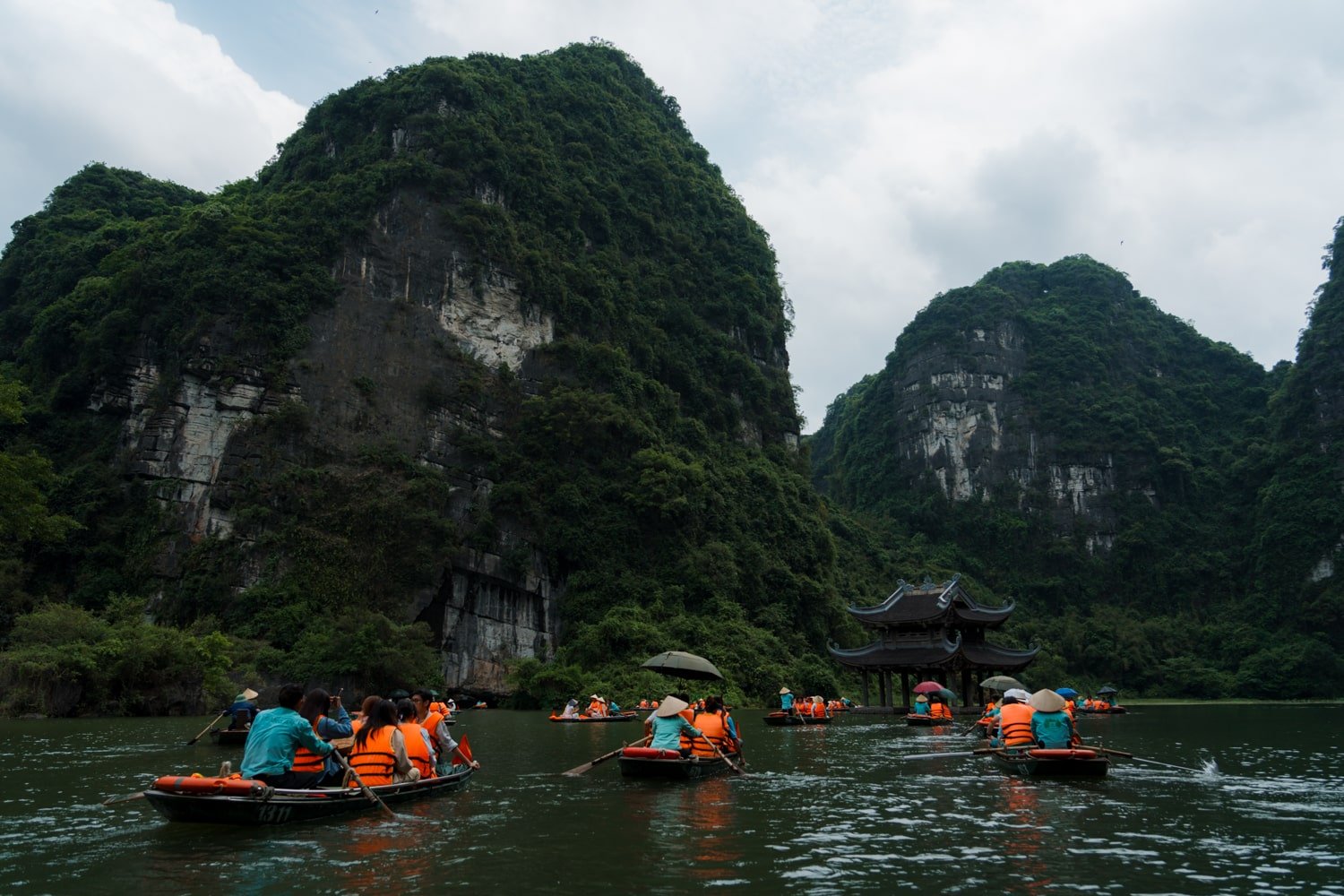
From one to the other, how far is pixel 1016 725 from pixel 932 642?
67.9 feet

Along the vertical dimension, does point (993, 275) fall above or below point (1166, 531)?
above

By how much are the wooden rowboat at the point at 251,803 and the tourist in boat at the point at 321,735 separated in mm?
287

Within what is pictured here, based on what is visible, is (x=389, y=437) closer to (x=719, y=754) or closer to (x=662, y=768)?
(x=719, y=754)

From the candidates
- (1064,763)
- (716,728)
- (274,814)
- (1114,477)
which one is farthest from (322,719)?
(1114,477)

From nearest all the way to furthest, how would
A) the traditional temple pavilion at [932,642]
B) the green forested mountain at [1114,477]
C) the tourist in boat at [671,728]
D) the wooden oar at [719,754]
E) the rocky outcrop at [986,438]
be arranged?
the tourist in boat at [671,728] < the wooden oar at [719,754] < the traditional temple pavilion at [932,642] < the green forested mountain at [1114,477] < the rocky outcrop at [986,438]

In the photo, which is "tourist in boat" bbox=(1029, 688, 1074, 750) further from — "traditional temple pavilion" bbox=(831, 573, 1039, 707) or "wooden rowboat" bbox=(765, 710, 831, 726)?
"traditional temple pavilion" bbox=(831, 573, 1039, 707)

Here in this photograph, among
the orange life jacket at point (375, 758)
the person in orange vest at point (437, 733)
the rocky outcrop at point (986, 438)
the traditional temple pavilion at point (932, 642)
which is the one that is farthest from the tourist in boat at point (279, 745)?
the rocky outcrop at point (986, 438)

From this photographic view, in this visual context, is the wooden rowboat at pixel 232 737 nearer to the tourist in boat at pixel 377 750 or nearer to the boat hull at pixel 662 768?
the tourist in boat at pixel 377 750

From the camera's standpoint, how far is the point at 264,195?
149 ft

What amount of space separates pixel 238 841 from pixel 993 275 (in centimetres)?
9602

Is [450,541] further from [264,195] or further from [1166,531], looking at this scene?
[1166,531]

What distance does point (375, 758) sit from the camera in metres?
8.91

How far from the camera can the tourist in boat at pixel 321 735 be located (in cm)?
838

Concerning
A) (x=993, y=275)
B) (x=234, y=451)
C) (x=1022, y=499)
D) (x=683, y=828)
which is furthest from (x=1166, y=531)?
(x=683, y=828)
